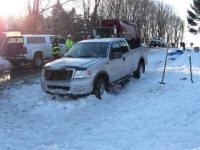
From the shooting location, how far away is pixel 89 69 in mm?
9000

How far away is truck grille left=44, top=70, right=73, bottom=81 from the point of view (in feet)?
29.5

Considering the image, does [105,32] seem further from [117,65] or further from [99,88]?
[99,88]

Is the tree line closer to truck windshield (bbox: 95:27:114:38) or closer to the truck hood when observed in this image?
truck windshield (bbox: 95:27:114:38)

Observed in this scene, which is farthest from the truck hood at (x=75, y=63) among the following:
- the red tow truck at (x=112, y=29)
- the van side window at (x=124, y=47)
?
the red tow truck at (x=112, y=29)

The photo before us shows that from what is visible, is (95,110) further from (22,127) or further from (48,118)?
(22,127)

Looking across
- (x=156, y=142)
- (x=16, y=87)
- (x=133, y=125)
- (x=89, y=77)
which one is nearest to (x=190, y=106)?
(x=133, y=125)

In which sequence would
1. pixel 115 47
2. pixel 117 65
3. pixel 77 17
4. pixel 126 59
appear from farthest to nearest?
1. pixel 77 17
2. pixel 126 59
3. pixel 115 47
4. pixel 117 65

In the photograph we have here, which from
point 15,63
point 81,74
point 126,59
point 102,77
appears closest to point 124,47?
point 126,59

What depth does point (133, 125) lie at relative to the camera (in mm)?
6828

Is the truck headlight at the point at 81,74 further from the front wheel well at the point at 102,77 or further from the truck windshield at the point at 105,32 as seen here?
the truck windshield at the point at 105,32

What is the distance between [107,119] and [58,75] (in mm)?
2432

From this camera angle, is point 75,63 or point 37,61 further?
point 37,61

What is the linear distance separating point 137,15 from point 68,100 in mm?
55073

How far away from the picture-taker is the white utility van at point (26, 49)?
17.2 m
